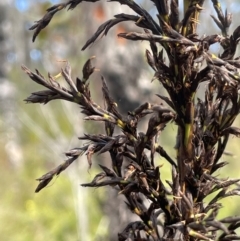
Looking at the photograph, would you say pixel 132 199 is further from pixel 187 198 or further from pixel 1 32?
pixel 1 32

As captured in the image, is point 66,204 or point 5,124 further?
point 5,124

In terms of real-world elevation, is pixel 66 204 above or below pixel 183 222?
below

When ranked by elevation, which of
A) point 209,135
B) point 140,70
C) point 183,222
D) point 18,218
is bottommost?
point 18,218

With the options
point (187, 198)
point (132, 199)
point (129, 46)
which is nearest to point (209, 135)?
point (187, 198)

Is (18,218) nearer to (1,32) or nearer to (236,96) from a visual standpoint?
(1,32)

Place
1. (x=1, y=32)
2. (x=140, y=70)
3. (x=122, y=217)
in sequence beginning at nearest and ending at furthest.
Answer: (x=122, y=217) < (x=140, y=70) < (x=1, y=32)

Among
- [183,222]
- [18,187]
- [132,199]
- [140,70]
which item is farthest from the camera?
[18,187]
